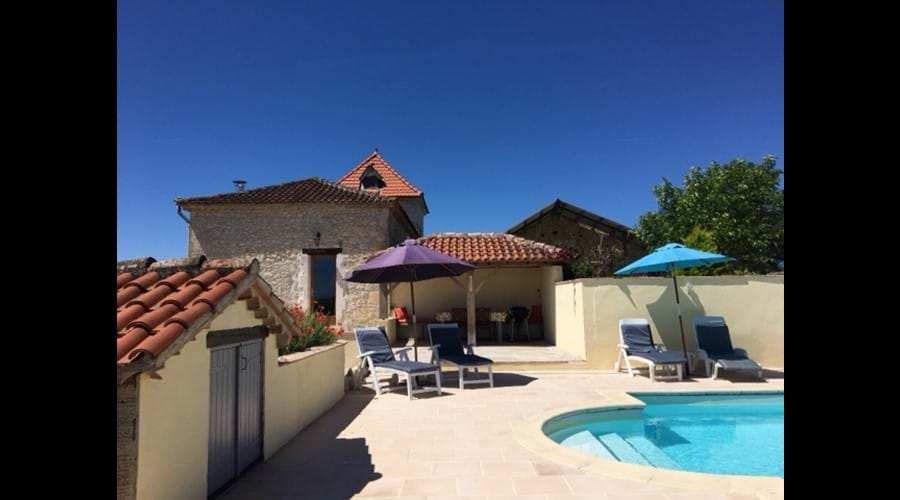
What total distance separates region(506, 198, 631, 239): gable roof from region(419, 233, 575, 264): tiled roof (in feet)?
22.7

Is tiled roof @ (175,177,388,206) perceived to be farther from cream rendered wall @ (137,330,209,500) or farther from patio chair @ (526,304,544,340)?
cream rendered wall @ (137,330,209,500)

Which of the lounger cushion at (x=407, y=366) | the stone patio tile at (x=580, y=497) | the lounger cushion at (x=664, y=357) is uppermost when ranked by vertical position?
the lounger cushion at (x=407, y=366)

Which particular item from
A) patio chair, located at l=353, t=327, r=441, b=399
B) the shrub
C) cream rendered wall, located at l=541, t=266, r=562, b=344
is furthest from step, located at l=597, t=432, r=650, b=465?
cream rendered wall, located at l=541, t=266, r=562, b=344

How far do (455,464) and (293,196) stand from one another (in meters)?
13.8

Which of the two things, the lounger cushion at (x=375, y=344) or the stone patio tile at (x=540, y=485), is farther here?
the lounger cushion at (x=375, y=344)

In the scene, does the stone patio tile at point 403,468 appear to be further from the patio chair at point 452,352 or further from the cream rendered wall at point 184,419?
the patio chair at point 452,352

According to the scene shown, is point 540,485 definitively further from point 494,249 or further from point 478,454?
point 494,249

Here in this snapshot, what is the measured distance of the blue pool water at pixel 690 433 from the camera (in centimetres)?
640

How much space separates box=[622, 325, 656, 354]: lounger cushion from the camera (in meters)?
10.9

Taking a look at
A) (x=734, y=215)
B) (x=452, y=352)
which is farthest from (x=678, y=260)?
(x=734, y=215)

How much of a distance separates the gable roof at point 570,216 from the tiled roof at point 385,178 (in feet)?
18.0

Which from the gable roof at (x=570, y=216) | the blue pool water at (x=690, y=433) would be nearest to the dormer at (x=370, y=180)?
the gable roof at (x=570, y=216)

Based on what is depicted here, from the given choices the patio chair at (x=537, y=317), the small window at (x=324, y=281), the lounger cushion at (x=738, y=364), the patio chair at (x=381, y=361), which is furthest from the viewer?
the small window at (x=324, y=281)
